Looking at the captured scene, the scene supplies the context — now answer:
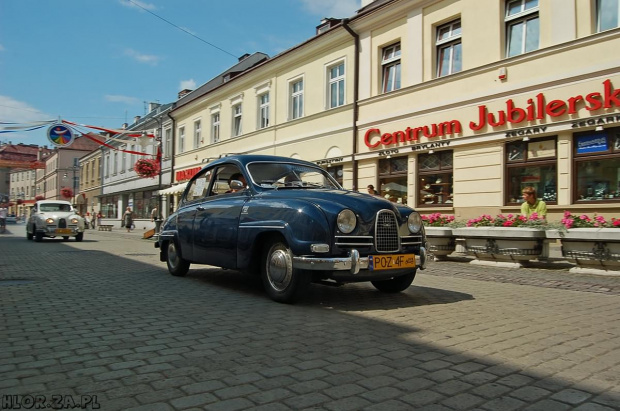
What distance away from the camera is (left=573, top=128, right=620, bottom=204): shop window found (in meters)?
10.3

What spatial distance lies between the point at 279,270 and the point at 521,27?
1062 cm

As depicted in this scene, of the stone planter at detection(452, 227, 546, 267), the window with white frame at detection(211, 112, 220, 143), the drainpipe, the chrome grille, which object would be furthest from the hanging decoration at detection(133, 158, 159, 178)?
the chrome grille

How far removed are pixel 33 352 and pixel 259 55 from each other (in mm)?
27869

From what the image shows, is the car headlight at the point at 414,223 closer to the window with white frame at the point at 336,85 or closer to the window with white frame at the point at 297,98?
the window with white frame at the point at 336,85

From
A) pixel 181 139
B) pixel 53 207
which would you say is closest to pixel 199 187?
pixel 53 207

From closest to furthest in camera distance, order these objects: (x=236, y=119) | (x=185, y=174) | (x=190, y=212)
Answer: (x=190, y=212) → (x=236, y=119) → (x=185, y=174)

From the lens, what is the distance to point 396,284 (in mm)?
6008

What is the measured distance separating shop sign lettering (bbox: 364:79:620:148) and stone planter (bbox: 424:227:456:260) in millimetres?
3540

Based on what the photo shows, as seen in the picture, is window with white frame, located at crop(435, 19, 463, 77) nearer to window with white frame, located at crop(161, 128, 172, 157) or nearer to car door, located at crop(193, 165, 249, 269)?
car door, located at crop(193, 165, 249, 269)

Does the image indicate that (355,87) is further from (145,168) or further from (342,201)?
(145,168)

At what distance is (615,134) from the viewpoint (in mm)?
10289

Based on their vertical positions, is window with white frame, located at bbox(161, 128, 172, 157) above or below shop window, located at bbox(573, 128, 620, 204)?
above

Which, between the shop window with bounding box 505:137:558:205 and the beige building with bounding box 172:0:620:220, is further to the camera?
the shop window with bounding box 505:137:558:205

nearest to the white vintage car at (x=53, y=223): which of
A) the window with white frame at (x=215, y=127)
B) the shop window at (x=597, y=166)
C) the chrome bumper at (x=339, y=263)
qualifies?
the window with white frame at (x=215, y=127)
